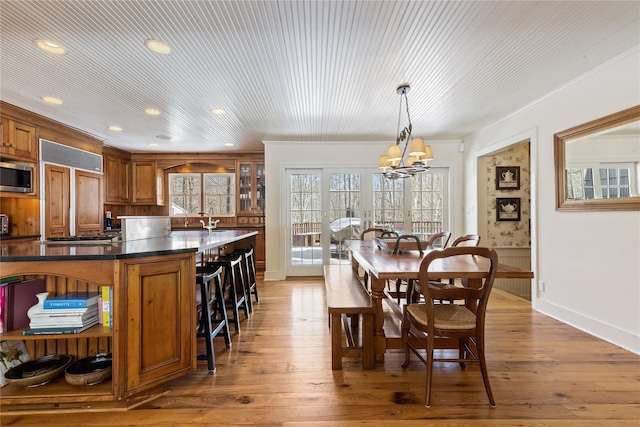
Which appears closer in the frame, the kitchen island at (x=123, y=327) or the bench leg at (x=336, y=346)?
the kitchen island at (x=123, y=327)

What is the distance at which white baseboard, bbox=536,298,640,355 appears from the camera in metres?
2.21

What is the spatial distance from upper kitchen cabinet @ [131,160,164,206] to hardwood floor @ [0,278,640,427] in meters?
4.25

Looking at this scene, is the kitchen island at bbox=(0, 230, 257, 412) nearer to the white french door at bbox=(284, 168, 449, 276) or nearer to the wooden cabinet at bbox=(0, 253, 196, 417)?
the wooden cabinet at bbox=(0, 253, 196, 417)

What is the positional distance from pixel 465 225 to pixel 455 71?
9.87 ft

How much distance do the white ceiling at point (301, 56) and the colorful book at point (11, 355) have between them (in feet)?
6.88

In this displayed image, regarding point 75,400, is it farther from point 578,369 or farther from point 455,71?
point 455,71

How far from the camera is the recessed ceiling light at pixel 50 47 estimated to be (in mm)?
1973

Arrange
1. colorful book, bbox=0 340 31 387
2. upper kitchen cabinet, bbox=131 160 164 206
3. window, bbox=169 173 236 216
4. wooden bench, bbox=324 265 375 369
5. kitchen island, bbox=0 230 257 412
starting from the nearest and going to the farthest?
kitchen island, bbox=0 230 257 412 < colorful book, bbox=0 340 31 387 < wooden bench, bbox=324 265 375 369 < upper kitchen cabinet, bbox=131 160 164 206 < window, bbox=169 173 236 216

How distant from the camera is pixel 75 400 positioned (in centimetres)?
154

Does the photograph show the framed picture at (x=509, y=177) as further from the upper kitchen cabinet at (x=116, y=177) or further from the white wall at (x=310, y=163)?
the upper kitchen cabinet at (x=116, y=177)

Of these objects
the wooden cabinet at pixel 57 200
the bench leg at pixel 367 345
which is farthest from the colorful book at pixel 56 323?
the wooden cabinet at pixel 57 200

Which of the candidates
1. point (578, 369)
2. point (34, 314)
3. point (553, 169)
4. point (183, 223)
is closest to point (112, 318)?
point (34, 314)

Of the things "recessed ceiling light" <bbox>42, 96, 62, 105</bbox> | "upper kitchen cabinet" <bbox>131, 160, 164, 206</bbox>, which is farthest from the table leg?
"upper kitchen cabinet" <bbox>131, 160, 164, 206</bbox>

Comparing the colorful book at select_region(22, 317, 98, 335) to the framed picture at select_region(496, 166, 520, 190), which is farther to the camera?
the framed picture at select_region(496, 166, 520, 190)
